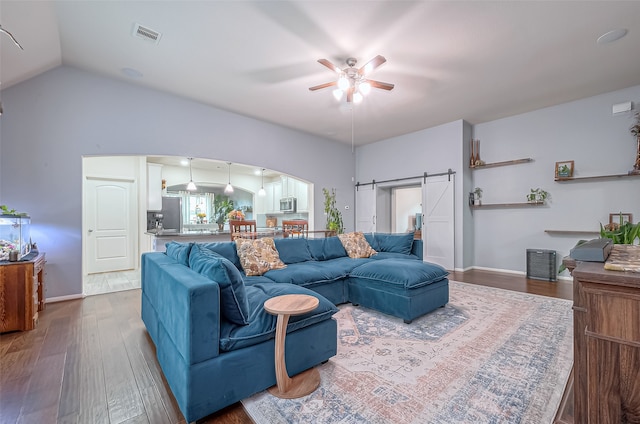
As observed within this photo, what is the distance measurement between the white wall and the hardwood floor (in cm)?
477

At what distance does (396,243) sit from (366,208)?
3012 mm

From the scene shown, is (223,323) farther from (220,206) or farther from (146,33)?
(220,206)

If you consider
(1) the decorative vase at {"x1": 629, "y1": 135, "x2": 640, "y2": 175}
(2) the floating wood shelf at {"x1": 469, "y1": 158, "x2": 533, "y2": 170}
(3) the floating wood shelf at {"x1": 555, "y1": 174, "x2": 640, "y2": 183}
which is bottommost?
(3) the floating wood shelf at {"x1": 555, "y1": 174, "x2": 640, "y2": 183}

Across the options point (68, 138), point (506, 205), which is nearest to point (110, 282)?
point (68, 138)

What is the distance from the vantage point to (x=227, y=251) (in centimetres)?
327

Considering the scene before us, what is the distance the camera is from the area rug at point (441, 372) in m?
1.59

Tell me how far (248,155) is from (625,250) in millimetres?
5327

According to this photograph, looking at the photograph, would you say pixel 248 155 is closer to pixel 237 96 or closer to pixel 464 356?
pixel 237 96

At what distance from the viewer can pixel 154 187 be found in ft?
21.1

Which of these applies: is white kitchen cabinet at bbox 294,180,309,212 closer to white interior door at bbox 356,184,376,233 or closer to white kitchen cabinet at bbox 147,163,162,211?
white interior door at bbox 356,184,376,233

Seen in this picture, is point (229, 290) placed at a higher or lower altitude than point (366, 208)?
lower

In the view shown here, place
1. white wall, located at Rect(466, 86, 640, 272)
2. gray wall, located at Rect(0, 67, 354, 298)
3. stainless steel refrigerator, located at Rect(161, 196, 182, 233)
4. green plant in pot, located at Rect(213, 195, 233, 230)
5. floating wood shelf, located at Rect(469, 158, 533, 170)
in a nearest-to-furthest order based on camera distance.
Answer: gray wall, located at Rect(0, 67, 354, 298)
white wall, located at Rect(466, 86, 640, 272)
floating wood shelf, located at Rect(469, 158, 533, 170)
stainless steel refrigerator, located at Rect(161, 196, 182, 233)
green plant in pot, located at Rect(213, 195, 233, 230)

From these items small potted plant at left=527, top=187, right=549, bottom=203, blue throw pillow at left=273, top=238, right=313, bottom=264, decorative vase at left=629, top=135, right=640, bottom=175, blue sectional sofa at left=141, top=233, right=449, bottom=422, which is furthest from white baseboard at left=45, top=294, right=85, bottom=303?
decorative vase at left=629, top=135, right=640, bottom=175

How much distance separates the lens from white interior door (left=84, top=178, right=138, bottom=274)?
5.60 metres
